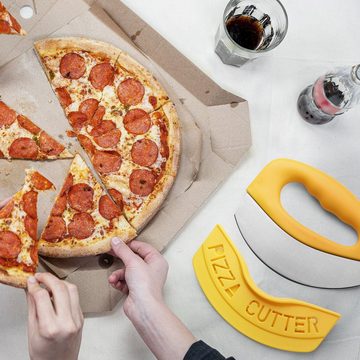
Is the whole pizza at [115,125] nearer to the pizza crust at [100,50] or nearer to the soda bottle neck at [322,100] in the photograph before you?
the pizza crust at [100,50]

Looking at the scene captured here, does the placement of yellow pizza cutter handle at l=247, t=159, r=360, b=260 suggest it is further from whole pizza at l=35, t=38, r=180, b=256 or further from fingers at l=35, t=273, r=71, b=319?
fingers at l=35, t=273, r=71, b=319

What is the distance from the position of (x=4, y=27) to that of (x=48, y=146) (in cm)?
53

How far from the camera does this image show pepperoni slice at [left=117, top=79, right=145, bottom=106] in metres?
2.38

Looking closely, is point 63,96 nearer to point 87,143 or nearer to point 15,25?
point 87,143

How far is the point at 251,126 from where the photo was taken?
247 centimetres

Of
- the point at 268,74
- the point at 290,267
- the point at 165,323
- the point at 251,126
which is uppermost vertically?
the point at 268,74

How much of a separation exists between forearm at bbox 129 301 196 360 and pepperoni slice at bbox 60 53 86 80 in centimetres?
104

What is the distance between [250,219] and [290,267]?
284 mm

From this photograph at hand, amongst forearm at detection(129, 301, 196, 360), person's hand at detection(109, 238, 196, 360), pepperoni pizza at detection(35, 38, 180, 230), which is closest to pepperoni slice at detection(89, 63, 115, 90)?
pepperoni pizza at detection(35, 38, 180, 230)

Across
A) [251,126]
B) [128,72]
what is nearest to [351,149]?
[251,126]

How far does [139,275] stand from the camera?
2.14 m

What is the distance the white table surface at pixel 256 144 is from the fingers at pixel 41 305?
0.52 meters

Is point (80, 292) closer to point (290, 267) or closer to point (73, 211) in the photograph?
point (73, 211)

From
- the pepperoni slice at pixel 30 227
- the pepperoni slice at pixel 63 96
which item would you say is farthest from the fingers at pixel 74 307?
the pepperoni slice at pixel 63 96
